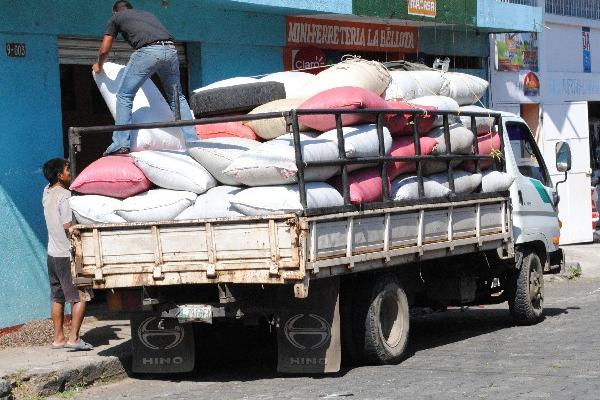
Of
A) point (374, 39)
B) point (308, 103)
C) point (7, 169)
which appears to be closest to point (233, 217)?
point (308, 103)

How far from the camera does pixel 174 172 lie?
8.87 meters

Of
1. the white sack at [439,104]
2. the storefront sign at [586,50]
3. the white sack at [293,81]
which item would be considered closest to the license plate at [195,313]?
the white sack at [293,81]

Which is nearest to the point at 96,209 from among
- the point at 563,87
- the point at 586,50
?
the point at 563,87

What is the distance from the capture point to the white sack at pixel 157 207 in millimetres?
8758

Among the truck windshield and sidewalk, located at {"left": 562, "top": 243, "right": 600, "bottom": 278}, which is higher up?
the truck windshield

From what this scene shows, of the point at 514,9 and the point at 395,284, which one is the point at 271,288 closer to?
the point at 395,284

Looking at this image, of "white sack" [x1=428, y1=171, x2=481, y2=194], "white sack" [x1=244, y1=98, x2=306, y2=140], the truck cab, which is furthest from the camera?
the truck cab

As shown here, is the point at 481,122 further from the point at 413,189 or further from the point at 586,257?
the point at 586,257

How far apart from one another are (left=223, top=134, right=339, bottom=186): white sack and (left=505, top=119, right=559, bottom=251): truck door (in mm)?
3545

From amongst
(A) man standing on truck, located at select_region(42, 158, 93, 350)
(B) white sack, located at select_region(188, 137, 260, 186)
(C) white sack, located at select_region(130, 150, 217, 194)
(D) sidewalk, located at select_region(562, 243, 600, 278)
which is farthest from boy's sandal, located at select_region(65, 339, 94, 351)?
(D) sidewalk, located at select_region(562, 243, 600, 278)

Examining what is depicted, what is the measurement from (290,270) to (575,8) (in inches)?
618

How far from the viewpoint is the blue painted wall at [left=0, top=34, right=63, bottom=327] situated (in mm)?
11164

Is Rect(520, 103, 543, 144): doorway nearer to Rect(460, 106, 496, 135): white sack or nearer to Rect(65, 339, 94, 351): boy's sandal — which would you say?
Rect(460, 106, 496, 135): white sack

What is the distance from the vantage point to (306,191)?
27.7 ft
